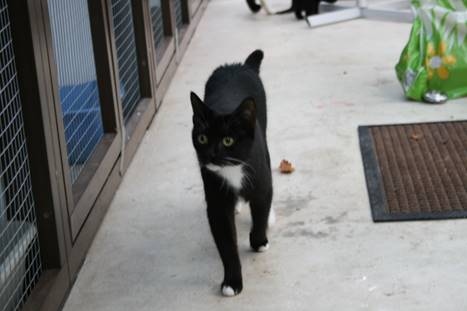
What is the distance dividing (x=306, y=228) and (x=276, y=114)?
1345 mm

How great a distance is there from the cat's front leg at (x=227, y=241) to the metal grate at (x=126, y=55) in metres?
1.40

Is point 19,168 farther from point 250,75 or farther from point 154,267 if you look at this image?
point 250,75

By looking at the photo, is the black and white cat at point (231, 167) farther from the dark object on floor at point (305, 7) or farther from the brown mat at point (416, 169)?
the dark object on floor at point (305, 7)

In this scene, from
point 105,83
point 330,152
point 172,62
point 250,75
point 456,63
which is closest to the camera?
point 250,75

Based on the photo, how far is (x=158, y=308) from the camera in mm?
A: 2709

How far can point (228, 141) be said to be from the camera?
2611 millimetres

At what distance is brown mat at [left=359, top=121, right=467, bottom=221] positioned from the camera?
321cm

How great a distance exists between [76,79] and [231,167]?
3.13ft

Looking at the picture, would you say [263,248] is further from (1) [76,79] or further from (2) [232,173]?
(1) [76,79]

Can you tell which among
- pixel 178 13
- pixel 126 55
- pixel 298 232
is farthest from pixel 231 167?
pixel 178 13

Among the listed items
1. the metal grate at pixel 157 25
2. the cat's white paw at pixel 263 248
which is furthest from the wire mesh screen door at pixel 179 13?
the cat's white paw at pixel 263 248

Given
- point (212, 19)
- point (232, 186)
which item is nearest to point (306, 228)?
point (232, 186)

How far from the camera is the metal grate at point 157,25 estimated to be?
502cm

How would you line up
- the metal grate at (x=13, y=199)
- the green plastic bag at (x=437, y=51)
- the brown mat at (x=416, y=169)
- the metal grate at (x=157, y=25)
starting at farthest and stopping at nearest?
the metal grate at (x=157, y=25), the green plastic bag at (x=437, y=51), the brown mat at (x=416, y=169), the metal grate at (x=13, y=199)
